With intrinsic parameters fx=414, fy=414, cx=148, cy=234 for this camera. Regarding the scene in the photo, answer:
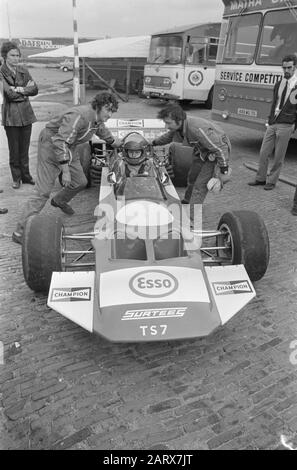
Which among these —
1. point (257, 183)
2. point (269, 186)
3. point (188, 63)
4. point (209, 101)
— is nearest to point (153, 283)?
point (269, 186)

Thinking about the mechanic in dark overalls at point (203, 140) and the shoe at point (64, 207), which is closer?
the mechanic in dark overalls at point (203, 140)

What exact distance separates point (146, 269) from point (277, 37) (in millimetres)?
6479

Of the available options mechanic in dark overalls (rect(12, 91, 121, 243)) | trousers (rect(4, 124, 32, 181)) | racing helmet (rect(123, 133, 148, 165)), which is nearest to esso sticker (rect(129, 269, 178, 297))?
mechanic in dark overalls (rect(12, 91, 121, 243))

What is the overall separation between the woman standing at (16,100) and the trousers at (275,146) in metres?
3.52

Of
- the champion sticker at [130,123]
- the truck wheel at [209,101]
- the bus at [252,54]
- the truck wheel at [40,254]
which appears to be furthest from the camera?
the truck wheel at [209,101]

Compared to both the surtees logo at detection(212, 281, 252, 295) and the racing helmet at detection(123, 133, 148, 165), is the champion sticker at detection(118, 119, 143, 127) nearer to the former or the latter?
the racing helmet at detection(123, 133, 148, 165)

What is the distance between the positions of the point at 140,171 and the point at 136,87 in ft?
57.8

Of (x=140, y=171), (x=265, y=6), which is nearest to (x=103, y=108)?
(x=140, y=171)

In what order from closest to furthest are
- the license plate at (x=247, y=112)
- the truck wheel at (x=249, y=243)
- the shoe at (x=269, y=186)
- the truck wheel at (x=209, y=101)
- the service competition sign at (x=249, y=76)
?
the truck wheel at (x=249, y=243) < the shoe at (x=269, y=186) < the service competition sign at (x=249, y=76) < the license plate at (x=247, y=112) < the truck wheel at (x=209, y=101)

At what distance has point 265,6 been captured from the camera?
7.62 metres

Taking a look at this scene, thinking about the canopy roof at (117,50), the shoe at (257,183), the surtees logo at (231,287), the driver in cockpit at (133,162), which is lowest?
the shoe at (257,183)

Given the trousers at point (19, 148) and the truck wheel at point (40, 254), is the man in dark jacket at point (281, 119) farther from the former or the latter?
the truck wheel at point (40, 254)

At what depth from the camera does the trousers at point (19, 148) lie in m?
5.91

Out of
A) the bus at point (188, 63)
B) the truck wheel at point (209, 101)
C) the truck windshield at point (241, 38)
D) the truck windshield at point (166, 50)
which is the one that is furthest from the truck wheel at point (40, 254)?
the truck wheel at point (209, 101)
